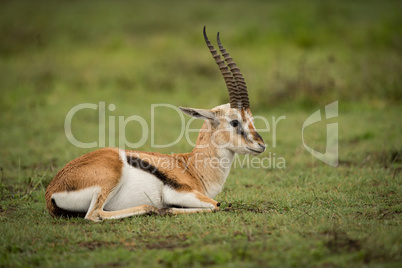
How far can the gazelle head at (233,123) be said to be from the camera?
5.67 metres

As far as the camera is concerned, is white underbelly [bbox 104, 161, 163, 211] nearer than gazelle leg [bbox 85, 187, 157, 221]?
No

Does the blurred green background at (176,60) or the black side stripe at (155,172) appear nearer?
the black side stripe at (155,172)

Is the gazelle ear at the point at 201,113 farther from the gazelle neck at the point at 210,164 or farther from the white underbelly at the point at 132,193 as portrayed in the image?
the white underbelly at the point at 132,193

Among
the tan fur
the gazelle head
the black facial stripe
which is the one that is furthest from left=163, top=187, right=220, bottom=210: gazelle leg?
the black facial stripe

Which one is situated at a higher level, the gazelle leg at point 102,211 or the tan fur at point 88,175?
the tan fur at point 88,175

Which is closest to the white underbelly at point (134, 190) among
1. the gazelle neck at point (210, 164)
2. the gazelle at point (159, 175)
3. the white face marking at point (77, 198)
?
the gazelle at point (159, 175)

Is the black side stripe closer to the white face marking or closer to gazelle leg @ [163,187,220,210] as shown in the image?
gazelle leg @ [163,187,220,210]

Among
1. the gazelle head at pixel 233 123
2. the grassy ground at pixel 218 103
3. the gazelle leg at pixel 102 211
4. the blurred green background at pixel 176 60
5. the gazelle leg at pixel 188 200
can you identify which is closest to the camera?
the grassy ground at pixel 218 103

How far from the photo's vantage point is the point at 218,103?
42.2 feet

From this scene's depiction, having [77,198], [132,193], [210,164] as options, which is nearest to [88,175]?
[77,198]

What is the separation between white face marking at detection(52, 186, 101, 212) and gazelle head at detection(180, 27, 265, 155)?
4.86ft

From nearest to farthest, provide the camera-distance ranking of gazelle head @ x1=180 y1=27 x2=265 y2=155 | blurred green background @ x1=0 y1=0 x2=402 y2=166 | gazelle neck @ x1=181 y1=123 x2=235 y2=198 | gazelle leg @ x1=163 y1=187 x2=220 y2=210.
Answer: gazelle leg @ x1=163 y1=187 x2=220 y2=210 < gazelle head @ x1=180 y1=27 x2=265 y2=155 < gazelle neck @ x1=181 y1=123 x2=235 y2=198 < blurred green background @ x1=0 y1=0 x2=402 y2=166

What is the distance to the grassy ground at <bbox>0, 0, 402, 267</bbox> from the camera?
165 inches

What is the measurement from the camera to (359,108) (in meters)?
11.8
